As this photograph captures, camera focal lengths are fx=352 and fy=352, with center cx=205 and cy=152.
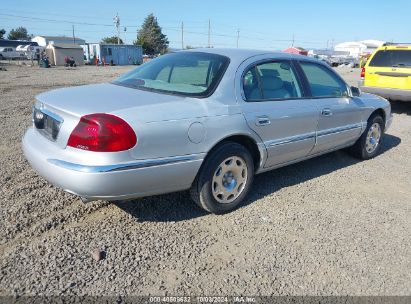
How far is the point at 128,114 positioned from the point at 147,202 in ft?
4.24

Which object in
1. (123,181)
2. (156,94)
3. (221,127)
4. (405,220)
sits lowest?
(405,220)

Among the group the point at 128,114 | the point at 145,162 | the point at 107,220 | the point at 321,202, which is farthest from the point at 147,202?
the point at 321,202

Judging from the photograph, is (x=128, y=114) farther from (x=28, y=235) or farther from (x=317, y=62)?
(x=317, y=62)

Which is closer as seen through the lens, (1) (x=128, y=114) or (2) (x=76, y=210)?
(1) (x=128, y=114)

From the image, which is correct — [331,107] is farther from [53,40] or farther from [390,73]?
[53,40]

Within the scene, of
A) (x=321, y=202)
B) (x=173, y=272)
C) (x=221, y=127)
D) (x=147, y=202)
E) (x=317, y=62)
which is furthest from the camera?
(x=317, y=62)

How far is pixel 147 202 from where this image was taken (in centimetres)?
373

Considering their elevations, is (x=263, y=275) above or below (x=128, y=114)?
below

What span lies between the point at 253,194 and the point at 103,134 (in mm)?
2065

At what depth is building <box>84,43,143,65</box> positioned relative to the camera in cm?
4441

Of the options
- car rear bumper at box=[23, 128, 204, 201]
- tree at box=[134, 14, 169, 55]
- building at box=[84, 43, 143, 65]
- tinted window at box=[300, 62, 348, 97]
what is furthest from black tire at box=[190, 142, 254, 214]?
tree at box=[134, 14, 169, 55]

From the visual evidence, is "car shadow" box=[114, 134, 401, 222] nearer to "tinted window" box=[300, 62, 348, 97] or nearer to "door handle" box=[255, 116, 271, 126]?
"door handle" box=[255, 116, 271, 126]

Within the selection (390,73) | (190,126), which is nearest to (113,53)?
(390,73)

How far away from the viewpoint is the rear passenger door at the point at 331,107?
4.39m
